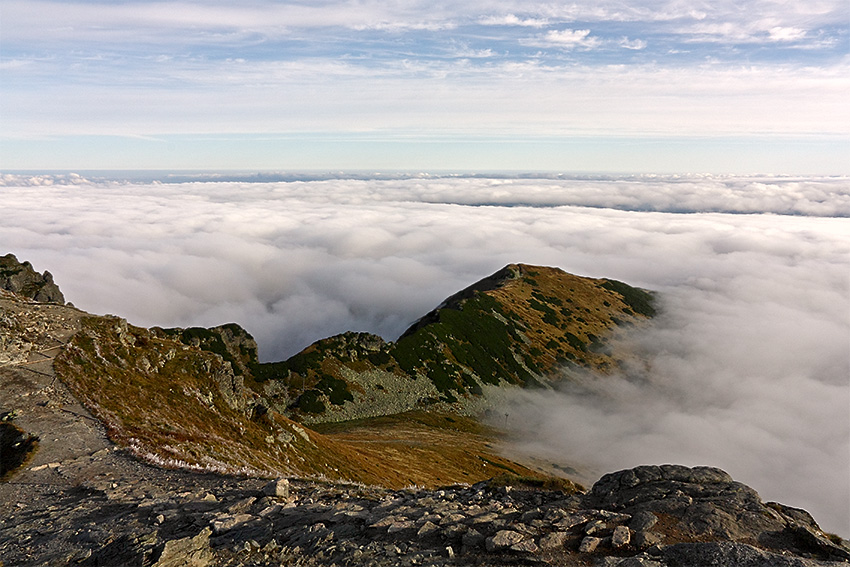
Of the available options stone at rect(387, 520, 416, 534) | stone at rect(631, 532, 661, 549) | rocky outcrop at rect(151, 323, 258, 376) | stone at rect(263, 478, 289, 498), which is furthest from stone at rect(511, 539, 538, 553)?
rocky outcrop at rect(151, 323, 258, 376)

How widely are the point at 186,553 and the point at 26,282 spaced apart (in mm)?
133797

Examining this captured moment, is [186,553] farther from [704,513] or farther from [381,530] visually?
[704,513]

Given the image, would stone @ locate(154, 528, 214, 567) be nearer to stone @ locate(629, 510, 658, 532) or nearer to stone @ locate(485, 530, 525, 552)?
stone @ locate(485, 530, 525, 552)

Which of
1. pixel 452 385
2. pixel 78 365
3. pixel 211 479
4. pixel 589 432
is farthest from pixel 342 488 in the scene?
pixel 589 432

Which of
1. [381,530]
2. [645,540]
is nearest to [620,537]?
[645,540]

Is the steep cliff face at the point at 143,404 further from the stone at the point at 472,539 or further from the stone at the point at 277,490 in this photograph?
the stone at the point at 472,539

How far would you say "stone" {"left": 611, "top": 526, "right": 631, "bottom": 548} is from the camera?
61.0ft

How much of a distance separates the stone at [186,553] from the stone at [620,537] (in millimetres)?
16662

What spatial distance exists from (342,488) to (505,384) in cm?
17007

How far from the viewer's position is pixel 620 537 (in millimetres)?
18828

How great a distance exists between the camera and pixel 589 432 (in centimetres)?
17612

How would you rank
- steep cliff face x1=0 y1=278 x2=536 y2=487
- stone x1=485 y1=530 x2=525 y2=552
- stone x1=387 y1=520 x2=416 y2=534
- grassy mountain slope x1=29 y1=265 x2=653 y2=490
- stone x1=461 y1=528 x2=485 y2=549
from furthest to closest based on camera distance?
grassy mountain slope x1=29 y1=265 x2=653 y2=490 → steep cliff face x1=0 y1=278 x2=536 y2=487 → stone x1=387 y1=520 x2=416 y2=534 → stone x1=461 y1=528 x2=485 y2=549 → stone x1=485 y1=530 x2=525 y2=552

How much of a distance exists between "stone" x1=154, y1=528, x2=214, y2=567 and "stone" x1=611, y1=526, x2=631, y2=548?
1666 centimetres

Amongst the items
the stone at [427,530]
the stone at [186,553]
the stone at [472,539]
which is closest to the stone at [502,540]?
the stone at [472,539]
